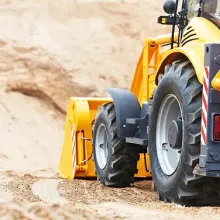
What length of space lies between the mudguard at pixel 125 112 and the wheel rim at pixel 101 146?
70cm

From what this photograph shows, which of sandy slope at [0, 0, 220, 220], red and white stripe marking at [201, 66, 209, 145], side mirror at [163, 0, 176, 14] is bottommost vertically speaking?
sandy slope at [0, 0, 220, 220]

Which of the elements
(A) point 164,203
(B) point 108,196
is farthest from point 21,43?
(A) point 164,203

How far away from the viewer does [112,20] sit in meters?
17.7

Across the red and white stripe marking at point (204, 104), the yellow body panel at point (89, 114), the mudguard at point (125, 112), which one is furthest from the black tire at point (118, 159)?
the red and white stripe marking at point (204, 104)

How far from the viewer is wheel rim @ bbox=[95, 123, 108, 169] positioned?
8.43 m

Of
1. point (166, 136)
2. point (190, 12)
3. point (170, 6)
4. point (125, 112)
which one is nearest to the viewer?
point (166, 136)

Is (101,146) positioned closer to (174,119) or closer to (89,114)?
(89,114)

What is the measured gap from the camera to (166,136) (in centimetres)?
632

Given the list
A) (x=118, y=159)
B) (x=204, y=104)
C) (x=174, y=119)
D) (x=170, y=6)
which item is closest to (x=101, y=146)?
(x=118, y=159)

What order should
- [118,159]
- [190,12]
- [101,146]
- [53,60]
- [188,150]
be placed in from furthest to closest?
[53,60], [101,146], [118,159], [190,12], [188,150]

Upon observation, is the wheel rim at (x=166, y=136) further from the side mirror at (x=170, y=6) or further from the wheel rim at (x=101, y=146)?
the wheel rim at (x=101, y=146)

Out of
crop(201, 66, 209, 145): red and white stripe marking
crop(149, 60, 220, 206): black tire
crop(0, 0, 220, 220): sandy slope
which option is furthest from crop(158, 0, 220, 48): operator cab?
crop(0, 0, 220, 220): sandy slope

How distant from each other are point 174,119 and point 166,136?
198 millimetres

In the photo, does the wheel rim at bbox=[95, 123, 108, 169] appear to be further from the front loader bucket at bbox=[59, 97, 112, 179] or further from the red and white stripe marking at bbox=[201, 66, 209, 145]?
the red and white stripe marking at bbox=[201, 66, 209, 145]
